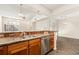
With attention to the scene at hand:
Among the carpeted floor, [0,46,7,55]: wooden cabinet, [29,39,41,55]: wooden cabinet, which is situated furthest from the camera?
[29,39,41,55]: wooden cabinet

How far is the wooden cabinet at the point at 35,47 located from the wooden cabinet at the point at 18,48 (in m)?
0.13

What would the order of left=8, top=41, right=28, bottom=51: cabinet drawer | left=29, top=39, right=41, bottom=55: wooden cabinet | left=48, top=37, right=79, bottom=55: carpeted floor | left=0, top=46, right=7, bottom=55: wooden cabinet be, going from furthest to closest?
left=29, top=39, right=41, bottom=55: wooden cabinet < left=48, top=37, right=79, bottom=55: carpeted floor < left=8, top=41, right=28, bottom=51: cabinet drawer < left=0, top=46, right=7, bottom=55: wooden cabinet

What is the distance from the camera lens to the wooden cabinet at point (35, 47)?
1.95 meters

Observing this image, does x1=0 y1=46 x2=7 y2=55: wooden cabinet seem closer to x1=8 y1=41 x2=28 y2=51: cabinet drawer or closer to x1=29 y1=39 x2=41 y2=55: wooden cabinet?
x1=8 y1=41 x2=28 y2=51: cabinet drawer

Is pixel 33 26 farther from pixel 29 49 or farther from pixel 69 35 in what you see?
pixel 69 35

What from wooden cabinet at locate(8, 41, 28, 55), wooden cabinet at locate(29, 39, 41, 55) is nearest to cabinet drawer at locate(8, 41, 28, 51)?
wooden cabinet at locate(8, 41, 28, 55)

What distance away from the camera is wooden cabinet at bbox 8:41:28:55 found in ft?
5.19

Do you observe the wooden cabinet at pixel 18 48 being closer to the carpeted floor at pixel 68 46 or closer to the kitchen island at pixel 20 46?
the kitchen island at pixel 20 46

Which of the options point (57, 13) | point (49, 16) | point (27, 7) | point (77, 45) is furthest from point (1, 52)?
point (77, 45)

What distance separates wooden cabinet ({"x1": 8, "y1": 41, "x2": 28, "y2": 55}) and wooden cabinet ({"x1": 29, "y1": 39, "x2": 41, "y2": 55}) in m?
0.13

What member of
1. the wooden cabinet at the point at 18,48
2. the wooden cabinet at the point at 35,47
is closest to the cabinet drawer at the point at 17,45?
the wooden cabinet at the point at 18,48

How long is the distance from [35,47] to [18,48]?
0.50 metres

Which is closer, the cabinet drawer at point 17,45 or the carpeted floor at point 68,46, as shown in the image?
the cabinet drawer at point 17,45
